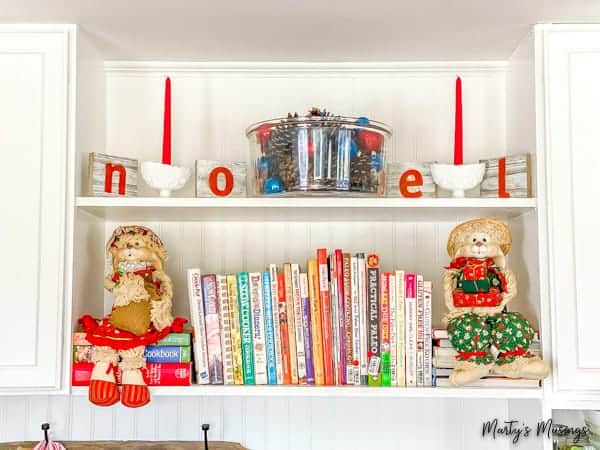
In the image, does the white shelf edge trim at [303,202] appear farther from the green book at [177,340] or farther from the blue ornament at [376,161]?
the green book at [177,340]

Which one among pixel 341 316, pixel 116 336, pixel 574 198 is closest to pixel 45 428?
pixel 116 336

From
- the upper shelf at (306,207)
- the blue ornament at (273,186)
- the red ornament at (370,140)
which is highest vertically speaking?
the red ornament at (370,140)

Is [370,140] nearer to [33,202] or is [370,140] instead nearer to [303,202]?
[303,202]

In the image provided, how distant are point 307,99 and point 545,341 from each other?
0.79m

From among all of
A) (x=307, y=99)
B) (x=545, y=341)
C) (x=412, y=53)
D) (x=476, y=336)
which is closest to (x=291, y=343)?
(x=476, y=336)

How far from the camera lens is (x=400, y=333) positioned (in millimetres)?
1361

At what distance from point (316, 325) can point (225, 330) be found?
0.19 metres

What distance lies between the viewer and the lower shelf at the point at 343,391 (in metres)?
1.32

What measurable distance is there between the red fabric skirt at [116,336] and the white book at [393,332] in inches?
18.4

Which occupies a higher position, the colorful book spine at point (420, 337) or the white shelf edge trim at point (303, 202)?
the white shelf edge trim at point (303, 202)

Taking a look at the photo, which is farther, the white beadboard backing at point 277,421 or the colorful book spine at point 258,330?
the white beadboard backing at point 277,421

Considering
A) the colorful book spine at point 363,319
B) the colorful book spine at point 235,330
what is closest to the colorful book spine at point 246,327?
the colorful book spine at point 235,330

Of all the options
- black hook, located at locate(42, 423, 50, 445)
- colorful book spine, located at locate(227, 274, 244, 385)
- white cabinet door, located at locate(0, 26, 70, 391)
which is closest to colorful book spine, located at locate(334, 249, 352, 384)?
colorful book spine, located at locate(227, 274, 244, 385)

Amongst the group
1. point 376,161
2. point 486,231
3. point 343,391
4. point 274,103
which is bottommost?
point 343,391
